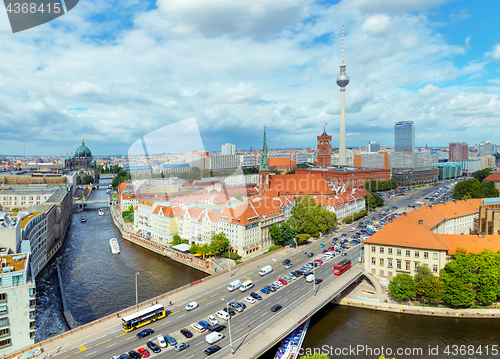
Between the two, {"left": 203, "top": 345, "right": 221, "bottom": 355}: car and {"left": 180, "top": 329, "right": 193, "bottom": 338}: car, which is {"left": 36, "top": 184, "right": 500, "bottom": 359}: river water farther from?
{"left": 180, "top": 329, "right": 193, "bottom": 338}: car

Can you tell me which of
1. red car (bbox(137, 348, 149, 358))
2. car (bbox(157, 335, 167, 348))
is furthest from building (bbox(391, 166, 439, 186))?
red car (bbox(137, 348, 149, 358))

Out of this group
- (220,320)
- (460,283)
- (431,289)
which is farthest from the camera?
(431,289)

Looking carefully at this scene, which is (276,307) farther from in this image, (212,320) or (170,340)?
(170,340)

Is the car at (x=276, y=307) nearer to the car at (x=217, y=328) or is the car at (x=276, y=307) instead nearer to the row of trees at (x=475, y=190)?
the car at (x=217, y=328)

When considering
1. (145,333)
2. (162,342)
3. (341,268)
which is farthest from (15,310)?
(341,268)

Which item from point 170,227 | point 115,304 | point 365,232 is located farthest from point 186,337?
point 365,232

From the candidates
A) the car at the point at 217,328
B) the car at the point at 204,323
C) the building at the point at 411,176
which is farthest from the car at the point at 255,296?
the building at the point at 411,176

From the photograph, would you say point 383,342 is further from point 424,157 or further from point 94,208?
point 424,157
